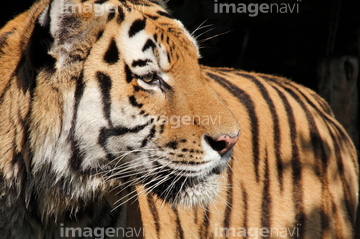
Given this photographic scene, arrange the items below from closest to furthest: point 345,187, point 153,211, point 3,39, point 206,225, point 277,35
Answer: point 3,39 → point 153,211 → point 206,225 → point 345,187 → point 277,35

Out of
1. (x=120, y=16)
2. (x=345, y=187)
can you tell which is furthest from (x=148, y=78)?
(x=345, y=187)

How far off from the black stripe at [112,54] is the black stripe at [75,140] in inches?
4.8

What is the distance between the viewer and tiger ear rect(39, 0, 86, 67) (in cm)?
219

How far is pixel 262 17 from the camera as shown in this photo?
6414 mm

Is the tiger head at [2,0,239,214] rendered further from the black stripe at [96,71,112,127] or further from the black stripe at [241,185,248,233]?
the black stripe at [241,185,248,233]

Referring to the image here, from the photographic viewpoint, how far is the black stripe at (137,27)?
2369mm

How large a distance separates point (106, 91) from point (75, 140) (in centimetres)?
23

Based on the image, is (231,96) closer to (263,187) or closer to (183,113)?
(263,187)

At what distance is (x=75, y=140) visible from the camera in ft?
7.48

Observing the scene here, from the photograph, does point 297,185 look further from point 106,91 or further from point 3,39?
point 3,39

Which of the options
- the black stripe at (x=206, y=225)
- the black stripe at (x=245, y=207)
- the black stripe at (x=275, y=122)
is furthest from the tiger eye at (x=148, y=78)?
the black stripe at (x=275, y=122)

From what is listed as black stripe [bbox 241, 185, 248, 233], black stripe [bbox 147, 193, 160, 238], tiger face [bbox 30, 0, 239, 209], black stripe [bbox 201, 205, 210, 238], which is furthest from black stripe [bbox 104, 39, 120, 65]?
black stripe [bbox 241, 185, 248, 233]

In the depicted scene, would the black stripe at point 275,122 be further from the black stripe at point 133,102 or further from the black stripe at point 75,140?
the black stripe at point 75,140

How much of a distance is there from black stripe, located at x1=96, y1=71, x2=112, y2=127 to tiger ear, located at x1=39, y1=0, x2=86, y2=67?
153mm
